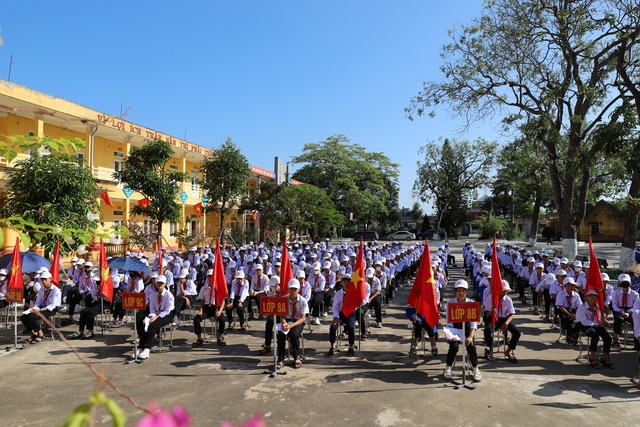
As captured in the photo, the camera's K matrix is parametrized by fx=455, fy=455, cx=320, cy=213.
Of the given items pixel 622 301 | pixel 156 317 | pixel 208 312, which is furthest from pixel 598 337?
pixel 156 317

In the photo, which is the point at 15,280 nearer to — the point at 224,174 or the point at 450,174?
the point at 224,174

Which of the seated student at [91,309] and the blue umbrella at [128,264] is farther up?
the blue umbrella at [128,264]

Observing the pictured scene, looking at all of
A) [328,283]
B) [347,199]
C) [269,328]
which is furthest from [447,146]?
[269,328]

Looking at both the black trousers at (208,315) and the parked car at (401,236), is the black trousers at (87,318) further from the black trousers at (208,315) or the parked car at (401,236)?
the parked car at (401,236)

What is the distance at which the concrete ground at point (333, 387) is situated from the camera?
5.79 meters

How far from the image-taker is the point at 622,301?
30.1 feet

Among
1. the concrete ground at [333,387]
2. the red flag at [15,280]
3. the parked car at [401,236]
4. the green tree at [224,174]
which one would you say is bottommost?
the concrete ground at [333,387]

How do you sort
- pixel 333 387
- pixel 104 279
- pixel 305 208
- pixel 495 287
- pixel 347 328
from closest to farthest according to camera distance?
1. pixel 333 387
2. pixel 495 287
3. pixel 347 328
4. pixel 104 279
5. pixel 305 208

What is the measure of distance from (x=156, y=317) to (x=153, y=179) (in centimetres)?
1018

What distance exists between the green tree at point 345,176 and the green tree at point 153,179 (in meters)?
26.1

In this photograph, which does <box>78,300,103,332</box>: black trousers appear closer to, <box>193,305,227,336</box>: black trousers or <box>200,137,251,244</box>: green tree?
<box>193,305,227,336</box>: black trousers

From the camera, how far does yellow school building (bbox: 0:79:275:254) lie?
A: 18.4 meters

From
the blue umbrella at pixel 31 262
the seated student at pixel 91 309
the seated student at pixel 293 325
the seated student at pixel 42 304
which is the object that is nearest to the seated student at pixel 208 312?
the seated student at pixel 293 325

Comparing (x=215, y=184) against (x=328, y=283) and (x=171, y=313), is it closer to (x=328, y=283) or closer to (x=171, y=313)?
(x=328, y=283)
